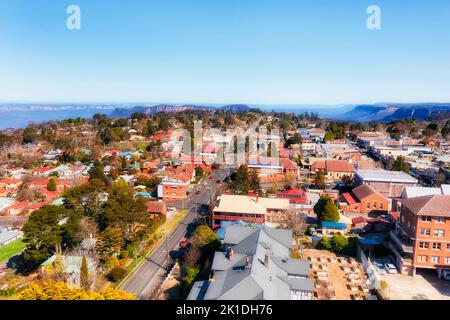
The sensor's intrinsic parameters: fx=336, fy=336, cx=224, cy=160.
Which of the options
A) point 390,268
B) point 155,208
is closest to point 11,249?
point 155,208

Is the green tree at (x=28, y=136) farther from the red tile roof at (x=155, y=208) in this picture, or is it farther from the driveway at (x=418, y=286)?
the driveway at (x=418, y=286)

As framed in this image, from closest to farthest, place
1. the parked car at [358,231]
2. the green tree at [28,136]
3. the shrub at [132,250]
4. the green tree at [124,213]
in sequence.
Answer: the shrub at [132,250], the green tree at [124,213], the parked car at [358,231], the green tree at [28,136]

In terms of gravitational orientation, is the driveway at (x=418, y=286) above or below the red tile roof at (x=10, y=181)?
below

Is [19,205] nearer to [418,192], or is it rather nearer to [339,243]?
[339,243]

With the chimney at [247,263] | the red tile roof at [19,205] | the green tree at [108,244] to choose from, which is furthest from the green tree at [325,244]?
the red tile roof at [19,205]

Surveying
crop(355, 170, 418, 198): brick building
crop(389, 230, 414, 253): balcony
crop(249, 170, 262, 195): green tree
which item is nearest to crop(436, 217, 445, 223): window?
crop(389, 230, 414, 253): balcony

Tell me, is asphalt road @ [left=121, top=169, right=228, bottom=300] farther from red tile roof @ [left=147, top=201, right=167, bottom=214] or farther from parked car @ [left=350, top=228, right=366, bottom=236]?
parked car @ [left=350, top=228, right=366, bottom=236]
